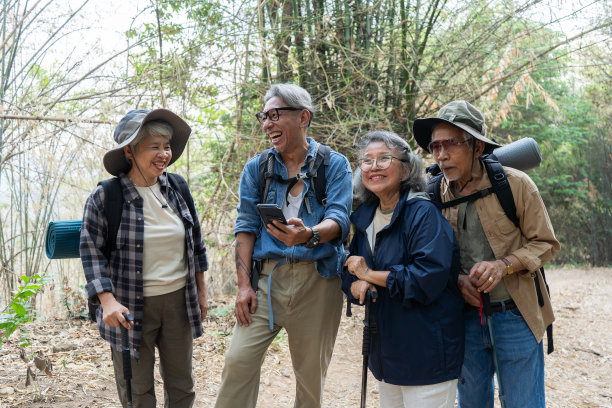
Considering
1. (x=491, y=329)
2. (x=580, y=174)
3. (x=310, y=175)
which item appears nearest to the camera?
(x=491, y=329)

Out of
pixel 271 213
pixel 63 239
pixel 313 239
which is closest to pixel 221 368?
pixel 63 239

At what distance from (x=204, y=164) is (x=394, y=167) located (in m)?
4.09

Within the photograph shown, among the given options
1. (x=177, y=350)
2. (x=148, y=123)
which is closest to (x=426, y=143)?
(x=148, y=123)

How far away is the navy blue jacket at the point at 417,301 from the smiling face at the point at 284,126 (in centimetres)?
65

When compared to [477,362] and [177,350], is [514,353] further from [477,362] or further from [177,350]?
[177,350]

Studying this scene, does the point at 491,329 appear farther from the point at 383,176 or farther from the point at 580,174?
the point at 580,174

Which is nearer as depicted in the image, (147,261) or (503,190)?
(503,190)

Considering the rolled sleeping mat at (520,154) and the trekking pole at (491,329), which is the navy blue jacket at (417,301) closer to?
the trekking pole at (491,329)

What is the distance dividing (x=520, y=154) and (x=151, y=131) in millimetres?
1833

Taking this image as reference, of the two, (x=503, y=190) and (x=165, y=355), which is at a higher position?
(x=503, y=190)

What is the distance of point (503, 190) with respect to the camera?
6.98ft

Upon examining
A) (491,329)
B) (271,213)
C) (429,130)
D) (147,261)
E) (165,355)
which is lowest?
(165,355)

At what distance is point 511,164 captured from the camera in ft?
8.06

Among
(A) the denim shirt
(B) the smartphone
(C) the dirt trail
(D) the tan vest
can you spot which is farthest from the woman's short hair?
(C) the dirt trail
